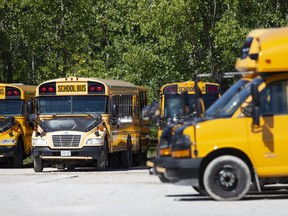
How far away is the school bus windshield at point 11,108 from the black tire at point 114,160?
3.40 metres

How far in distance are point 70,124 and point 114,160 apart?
341 cm

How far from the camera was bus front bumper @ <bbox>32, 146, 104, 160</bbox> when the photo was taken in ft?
103

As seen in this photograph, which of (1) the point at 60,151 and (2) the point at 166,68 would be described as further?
(2) the point at 166,68

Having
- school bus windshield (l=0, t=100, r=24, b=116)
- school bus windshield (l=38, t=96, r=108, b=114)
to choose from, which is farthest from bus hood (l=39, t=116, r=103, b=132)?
school bus windshield (l=0, t=100, r=24, b=116)

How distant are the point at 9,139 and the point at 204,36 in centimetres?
1567

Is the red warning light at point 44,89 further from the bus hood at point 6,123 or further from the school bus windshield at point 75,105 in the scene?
the bus hood at point 6,123

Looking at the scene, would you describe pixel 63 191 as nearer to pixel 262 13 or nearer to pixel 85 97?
pixel 85 97

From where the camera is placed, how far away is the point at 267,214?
52.5ft

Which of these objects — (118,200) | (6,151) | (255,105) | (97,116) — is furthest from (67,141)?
(255,105)

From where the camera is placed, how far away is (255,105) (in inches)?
741

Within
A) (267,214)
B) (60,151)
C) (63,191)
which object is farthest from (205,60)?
(267,214)

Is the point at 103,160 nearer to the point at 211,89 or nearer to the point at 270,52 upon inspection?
the point at 211,89

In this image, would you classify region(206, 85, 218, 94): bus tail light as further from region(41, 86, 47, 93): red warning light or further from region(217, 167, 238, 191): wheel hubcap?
region(217, 167, 238, 191): wheel hubcap

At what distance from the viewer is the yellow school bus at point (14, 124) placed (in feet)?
116
